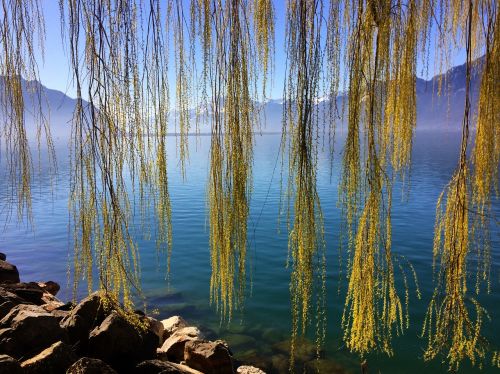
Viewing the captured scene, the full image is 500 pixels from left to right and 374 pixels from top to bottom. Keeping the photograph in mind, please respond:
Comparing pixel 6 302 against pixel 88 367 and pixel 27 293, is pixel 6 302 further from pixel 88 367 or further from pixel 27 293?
pixel 88 367

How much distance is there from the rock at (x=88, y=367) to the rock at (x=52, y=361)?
0.14 m

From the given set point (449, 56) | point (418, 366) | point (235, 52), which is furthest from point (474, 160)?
point (418, 366)

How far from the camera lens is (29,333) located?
2.76 metres

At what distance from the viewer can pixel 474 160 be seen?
1.76m

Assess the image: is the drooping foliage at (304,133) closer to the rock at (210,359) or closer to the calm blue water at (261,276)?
the calm blue water at (261,276)

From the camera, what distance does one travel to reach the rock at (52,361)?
2.41m

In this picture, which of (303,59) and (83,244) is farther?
(83,244)

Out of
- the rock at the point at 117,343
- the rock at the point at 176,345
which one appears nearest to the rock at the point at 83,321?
the rock at the point at 117,343

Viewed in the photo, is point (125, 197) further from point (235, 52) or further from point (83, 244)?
point (235, 52)

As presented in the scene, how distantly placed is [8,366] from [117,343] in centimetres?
86

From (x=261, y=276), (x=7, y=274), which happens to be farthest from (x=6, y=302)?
(x=261, y=276)

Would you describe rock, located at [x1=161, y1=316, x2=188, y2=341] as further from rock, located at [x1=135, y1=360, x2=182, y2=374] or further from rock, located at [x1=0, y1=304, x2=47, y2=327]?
rock, located at [x1=0, y1=304, x2=47, y2=327]

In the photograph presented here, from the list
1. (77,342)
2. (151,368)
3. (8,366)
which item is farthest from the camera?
(77,342)

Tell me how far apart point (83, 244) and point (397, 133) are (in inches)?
61.0
